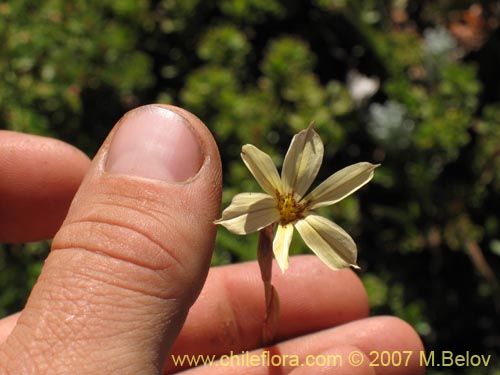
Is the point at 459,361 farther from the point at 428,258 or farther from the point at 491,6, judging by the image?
the point at 491,6

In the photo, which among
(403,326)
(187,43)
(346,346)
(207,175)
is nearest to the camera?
(207,175)

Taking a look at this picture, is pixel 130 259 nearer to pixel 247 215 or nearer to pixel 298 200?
pixel 247 215

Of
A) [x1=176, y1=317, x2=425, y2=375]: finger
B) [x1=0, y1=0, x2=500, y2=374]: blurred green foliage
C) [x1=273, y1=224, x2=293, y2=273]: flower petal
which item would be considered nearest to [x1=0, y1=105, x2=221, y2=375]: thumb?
[x1=273, y1=224, x2=293, y2=273]: flower petal

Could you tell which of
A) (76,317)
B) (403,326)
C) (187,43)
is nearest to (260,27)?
(187,43)

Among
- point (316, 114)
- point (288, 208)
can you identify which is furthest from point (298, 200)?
point (316, 114)

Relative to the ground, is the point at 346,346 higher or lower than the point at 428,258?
higher

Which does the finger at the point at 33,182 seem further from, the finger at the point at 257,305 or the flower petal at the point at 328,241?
the flower petal at the point at 328,241

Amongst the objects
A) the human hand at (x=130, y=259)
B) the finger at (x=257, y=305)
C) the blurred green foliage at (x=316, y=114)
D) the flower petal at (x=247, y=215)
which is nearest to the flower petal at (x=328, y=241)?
the flower petal at (x=247, y=215)
